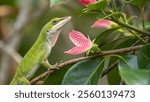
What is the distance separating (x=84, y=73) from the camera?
3.16ft

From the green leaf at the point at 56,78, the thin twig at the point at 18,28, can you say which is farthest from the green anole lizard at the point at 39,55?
the thin twig at the point at 18,28

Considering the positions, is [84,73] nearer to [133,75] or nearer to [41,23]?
[133,75]

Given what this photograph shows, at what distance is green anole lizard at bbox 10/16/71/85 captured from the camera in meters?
1.26

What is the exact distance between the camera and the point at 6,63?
1974mm

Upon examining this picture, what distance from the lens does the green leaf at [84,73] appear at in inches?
36.6

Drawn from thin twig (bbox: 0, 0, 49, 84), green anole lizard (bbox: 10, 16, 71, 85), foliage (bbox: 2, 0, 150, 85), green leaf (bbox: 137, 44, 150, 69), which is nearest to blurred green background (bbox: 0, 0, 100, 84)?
thin twig (bbox: 0, 0, 49, 84)

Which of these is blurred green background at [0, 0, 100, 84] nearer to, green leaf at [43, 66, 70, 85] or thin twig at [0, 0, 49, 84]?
thin twig at [0, 0, 49, 84]

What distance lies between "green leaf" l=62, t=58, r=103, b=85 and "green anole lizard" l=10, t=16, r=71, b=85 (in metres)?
→ 0.29

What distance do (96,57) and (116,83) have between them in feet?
0.67

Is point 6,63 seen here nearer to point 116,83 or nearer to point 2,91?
point 2,91

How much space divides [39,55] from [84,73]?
15.0 inches

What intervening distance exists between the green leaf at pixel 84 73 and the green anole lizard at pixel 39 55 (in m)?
0.29

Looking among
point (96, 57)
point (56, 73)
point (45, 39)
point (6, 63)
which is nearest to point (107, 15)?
point (96, 57)

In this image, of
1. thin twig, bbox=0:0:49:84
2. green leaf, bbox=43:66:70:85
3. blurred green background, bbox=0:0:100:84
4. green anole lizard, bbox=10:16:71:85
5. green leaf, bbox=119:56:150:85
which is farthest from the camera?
blurred green background, bbox=0:0:100:84
